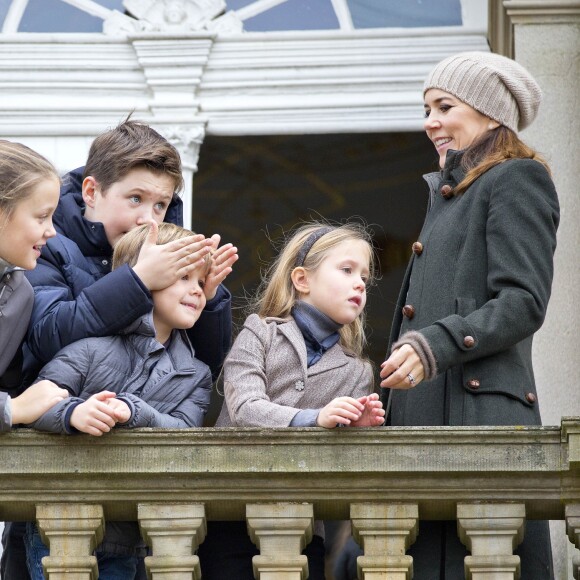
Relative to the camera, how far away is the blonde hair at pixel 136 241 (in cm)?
561

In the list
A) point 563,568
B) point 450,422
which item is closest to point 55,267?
point 450,422

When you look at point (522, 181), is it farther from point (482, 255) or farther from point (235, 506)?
point (235, 506)

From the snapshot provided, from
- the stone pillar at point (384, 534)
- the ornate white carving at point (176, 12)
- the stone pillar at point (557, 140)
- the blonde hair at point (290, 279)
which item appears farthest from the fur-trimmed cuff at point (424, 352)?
the ornate white carving at point (176, 12)

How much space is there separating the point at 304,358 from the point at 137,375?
480mm

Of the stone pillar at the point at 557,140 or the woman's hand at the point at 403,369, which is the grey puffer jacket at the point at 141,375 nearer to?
the woman's hand at the point at 403,369

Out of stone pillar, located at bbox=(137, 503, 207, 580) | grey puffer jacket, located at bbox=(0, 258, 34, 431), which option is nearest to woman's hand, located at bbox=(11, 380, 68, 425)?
grey puffer jacket, located at bbox=(0, 258, 34, 431)

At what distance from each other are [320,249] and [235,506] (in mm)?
957

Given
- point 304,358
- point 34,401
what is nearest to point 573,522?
point 304,358

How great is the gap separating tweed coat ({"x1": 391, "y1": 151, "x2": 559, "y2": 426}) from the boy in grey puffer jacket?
1.94 feet

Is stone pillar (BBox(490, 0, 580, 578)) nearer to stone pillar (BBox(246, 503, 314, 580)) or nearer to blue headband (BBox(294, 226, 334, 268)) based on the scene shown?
blue headband (BBox(294, 226, 334, 268))

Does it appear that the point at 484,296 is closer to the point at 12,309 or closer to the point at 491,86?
the point at 491,86

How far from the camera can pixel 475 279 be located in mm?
5566

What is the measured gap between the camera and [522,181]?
560cm

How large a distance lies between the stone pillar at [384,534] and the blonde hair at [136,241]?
34.0 inches
